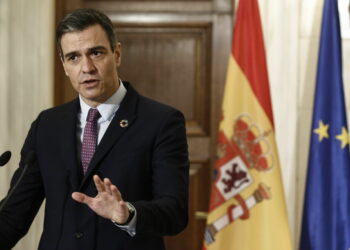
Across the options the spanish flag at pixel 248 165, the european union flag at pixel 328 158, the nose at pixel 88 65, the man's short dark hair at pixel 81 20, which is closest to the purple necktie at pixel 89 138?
the nose at pixel 88 65

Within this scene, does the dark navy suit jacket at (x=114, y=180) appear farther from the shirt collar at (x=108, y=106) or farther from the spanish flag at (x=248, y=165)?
the spanish flag at (x=248, y=165)

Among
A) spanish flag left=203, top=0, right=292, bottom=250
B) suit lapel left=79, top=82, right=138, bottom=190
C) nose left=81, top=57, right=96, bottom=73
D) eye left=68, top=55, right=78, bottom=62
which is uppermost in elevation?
eye left=68, top=55, right=78, bottom=62

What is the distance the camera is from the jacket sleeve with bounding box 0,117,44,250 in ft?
6.45

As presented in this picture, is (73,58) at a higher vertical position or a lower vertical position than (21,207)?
higher

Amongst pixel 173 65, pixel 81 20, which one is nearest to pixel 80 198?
pixel 81 20

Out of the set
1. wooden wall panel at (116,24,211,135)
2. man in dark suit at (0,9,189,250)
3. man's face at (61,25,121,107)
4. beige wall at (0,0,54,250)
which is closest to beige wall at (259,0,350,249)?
wooden wall panel at (116,24,211,135)

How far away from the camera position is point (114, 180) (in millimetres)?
1874

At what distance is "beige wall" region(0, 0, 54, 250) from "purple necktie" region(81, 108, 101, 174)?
6.87 ft

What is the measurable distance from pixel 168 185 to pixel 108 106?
12.9 inches

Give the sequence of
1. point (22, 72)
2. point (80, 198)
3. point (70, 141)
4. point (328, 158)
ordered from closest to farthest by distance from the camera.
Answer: point (80, 198)
point (70, 141)
point (328, 158)
point (22, 72)

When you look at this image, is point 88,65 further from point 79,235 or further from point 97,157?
point 79,235

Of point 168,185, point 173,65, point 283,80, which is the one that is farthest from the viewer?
point 173,65

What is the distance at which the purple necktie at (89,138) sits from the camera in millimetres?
1936

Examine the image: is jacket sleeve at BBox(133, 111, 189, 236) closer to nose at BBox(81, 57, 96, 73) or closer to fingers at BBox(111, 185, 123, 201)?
fingers at BBox(111, 185, 123, 201)
